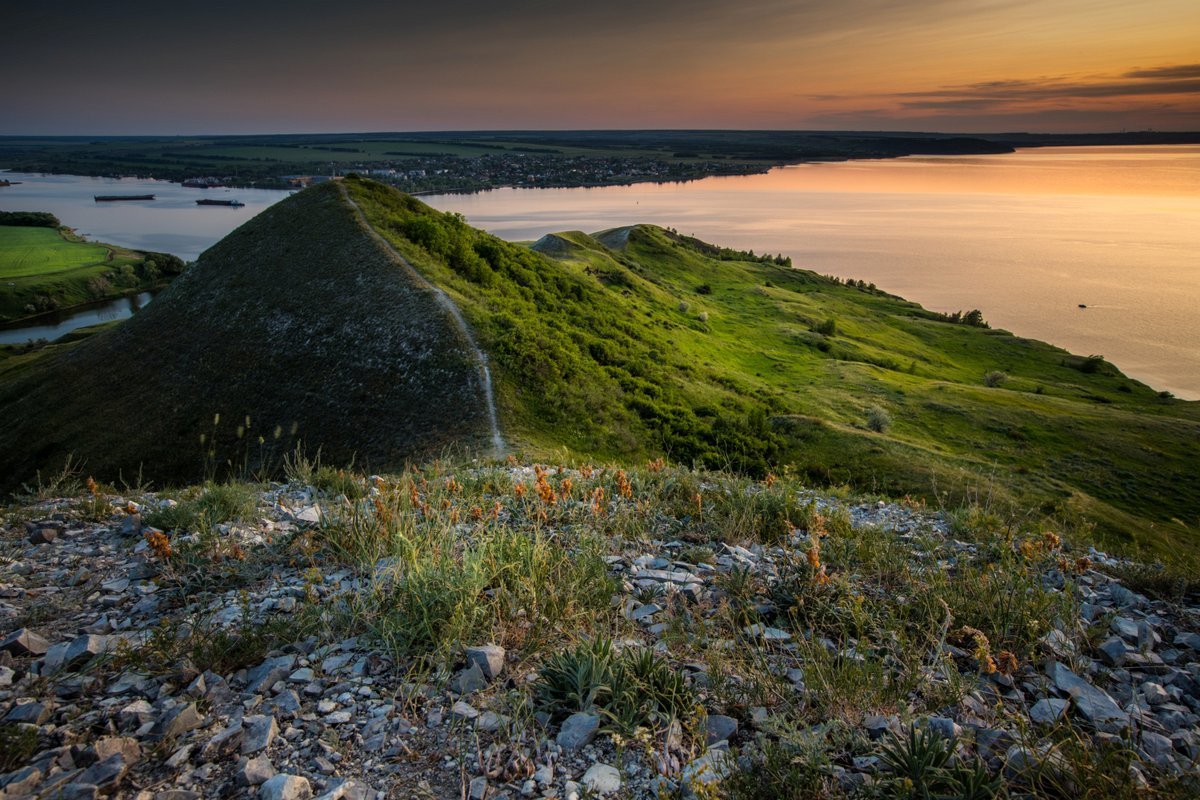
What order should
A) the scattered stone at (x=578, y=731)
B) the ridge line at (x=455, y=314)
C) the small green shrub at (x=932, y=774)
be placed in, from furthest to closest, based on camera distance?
the ridge line at (x=455, y=314), the scattered stone at (x=578, y=731), the small green shrub at (x=932, y=774)

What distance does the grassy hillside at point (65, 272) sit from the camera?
327 feet

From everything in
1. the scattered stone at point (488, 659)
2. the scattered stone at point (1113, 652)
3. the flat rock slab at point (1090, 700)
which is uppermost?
Answer: the scattered stone at point (488, 659)

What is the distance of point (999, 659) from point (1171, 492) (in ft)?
169

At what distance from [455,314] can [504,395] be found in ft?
21.1

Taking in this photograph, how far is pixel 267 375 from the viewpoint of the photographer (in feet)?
94.5

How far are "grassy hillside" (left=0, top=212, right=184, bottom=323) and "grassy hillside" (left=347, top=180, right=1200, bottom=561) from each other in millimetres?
92586

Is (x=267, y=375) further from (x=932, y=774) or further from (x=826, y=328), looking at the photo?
(x=826, y=328)

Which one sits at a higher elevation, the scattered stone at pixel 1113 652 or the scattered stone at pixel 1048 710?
the scattered stone at pixel 1048 710

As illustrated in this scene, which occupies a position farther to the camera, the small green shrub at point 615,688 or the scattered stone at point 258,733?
the small green shrub at point 615,688

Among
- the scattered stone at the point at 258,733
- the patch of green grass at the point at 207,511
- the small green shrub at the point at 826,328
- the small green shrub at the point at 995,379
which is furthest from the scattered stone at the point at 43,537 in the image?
the small green shrub at the point at 995,379

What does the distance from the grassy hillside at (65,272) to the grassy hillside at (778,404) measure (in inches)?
3645

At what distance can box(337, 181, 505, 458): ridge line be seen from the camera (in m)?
23.6

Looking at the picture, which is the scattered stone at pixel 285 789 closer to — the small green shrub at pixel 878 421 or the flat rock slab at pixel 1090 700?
the flat rock slab at pixel 1090 700

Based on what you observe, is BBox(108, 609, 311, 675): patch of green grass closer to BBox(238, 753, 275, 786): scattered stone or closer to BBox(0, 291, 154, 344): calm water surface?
BBox(238, 753, 275, 786): scattered stone
